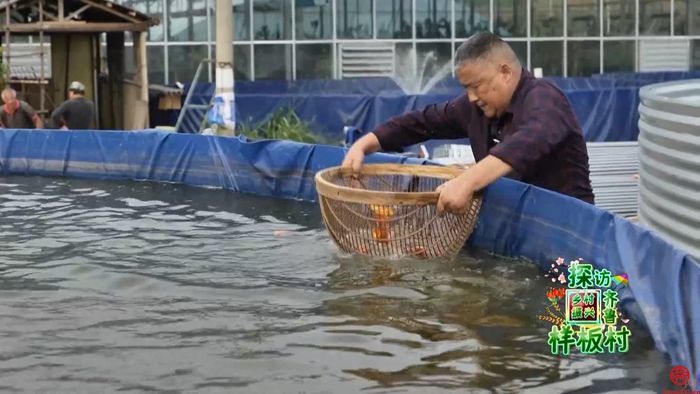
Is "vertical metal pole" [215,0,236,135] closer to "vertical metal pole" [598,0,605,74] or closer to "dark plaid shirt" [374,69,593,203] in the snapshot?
→ "dark plaid shirt" [374,69,593,203]

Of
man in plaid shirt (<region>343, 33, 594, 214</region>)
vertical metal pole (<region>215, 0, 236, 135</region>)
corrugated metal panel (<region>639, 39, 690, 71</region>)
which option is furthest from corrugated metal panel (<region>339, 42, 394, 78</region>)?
man in plaid shirt (<region>343, 33, 594, 214</region>)

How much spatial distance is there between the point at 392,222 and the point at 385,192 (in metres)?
0.32

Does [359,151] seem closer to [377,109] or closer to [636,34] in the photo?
[377,109]

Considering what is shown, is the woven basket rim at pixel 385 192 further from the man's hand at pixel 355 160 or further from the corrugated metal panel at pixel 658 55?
the corrugated metal panel at pixel 658 55

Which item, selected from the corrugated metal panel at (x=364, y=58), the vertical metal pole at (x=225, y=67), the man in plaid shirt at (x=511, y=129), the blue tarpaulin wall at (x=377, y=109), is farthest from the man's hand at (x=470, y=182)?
the corrugated metal panel at (x=364, y=58)

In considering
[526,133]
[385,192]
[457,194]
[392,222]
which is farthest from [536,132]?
[392,222]

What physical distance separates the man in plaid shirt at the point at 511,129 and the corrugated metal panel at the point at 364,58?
1783 centimetres

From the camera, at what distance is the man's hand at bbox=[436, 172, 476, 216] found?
7.56 meters

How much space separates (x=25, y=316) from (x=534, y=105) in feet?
11.2

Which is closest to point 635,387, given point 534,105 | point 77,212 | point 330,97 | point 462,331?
point 462,331

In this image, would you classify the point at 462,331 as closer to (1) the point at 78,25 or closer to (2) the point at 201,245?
(2) the point at 201,245

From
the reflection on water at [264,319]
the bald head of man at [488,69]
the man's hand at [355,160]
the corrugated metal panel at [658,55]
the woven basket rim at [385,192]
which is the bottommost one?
the reflection on water at [264,319]

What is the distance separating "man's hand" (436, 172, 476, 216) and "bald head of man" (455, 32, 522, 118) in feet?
2.05

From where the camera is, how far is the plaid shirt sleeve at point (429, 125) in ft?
28.4
